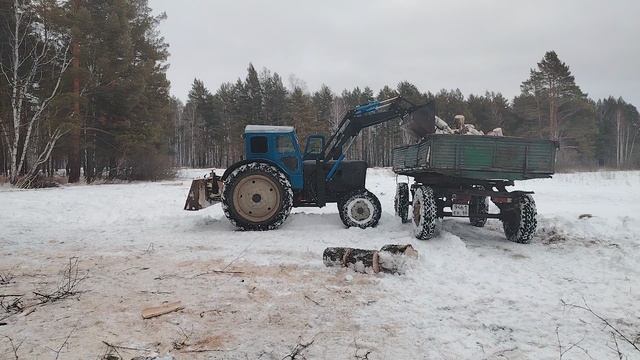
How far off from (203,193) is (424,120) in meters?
5.26

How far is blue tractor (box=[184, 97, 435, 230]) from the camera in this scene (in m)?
8.45

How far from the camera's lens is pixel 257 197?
8.56m

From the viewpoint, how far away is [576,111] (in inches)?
1416

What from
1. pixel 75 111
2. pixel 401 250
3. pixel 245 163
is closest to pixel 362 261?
pixel 401 250

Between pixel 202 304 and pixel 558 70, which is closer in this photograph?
pixel 202 304

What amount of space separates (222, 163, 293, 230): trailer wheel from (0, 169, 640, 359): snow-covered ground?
0.36 metres

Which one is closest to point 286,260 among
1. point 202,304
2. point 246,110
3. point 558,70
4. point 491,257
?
point 202,304

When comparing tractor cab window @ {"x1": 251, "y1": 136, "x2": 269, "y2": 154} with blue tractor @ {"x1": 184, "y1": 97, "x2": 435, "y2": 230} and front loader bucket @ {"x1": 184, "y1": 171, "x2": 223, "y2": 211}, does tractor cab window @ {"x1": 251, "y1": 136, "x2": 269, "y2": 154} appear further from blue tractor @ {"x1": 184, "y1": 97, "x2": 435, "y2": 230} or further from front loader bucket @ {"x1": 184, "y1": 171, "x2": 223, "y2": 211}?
front loader bucket @ {"x1": 184, "y1": 171, "x2": 223, "y2": 211}

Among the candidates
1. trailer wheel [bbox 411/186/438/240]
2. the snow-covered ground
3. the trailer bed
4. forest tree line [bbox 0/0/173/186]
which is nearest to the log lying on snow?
the snow-covered ground

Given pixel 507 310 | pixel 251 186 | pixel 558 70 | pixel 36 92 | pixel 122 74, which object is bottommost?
pixel 507 310

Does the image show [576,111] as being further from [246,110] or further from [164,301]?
[164,301]

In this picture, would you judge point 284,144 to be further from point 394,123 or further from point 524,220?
point 394,123

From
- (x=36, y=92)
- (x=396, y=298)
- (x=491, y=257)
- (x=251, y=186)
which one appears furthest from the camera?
(x=36, y=92)

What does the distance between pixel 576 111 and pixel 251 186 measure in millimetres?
38082
